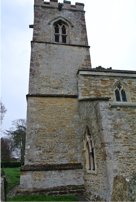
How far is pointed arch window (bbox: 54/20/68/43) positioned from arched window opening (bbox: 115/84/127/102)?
6408 millimetres

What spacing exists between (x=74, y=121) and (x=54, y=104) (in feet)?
5.24

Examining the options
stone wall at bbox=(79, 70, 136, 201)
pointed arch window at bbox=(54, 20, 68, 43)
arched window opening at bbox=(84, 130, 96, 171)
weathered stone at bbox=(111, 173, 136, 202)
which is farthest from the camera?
pointed arch window at bbox=(54, 20, 68, 43)

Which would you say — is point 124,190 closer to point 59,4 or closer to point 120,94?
point 120,94

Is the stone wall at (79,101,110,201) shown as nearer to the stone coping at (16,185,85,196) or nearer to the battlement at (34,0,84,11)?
the stone coping at (16,185,85,196)

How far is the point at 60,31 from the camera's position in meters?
12.3

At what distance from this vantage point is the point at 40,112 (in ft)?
28.5

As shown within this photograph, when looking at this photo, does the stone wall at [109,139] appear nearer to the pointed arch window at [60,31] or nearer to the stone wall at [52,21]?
the stone wall at [52,21]

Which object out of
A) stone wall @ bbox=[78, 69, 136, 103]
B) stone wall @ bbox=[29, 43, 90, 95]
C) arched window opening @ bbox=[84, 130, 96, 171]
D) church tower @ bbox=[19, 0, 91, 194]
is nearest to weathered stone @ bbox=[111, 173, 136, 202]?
arched window opening @ bbox=[84, 130, 96, 171]

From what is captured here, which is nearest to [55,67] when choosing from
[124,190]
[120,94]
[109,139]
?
[120,94]

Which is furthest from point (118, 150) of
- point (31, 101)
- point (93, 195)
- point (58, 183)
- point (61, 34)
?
point (61, 34)

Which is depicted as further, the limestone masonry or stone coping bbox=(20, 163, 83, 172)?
stone coping bbox=(20, 163, 83, 172)

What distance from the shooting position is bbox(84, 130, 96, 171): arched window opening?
6.82 metres

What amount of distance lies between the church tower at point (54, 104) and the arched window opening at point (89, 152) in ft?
2.11

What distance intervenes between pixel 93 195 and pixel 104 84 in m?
5.83
